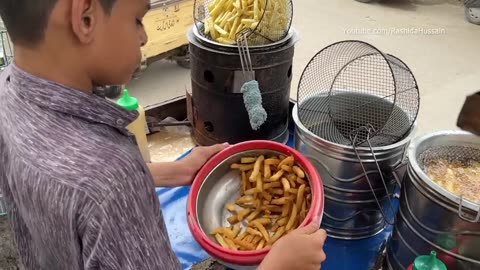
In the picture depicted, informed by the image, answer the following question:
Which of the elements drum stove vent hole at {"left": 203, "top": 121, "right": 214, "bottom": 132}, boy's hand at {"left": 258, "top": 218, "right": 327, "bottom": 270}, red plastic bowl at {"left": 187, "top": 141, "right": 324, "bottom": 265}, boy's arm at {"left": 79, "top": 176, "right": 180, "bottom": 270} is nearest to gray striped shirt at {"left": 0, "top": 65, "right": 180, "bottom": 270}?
boy's arm at {"left": 79, "top": 176, "right": 180, "bottom": 270}

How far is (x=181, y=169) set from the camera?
1.34m

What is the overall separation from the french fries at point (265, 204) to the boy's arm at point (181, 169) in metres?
0.10

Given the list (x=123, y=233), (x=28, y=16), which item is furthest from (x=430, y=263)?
(x=28, y=16)

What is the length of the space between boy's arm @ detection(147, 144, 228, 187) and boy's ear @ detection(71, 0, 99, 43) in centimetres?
65

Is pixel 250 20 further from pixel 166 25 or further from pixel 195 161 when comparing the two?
pixel 166 25

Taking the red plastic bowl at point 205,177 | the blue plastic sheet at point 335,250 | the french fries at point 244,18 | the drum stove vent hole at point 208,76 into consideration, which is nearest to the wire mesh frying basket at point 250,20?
the french fries at point 244,18

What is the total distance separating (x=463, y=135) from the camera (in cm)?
130

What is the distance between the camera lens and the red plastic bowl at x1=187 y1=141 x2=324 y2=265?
1161 millimetres

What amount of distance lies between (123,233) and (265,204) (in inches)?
28.5

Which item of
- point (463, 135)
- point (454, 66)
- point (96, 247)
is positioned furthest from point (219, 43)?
point (454, 66)

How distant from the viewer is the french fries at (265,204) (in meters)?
1.26

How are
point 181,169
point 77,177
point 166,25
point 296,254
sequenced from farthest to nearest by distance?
point 166,25 → point 181,169 → point 296,254 → point 77,177

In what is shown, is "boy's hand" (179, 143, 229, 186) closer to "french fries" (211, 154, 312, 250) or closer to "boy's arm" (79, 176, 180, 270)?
"french fries" (211, 154, 312, 250)

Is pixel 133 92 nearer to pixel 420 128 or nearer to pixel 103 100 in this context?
pixel 420 128
